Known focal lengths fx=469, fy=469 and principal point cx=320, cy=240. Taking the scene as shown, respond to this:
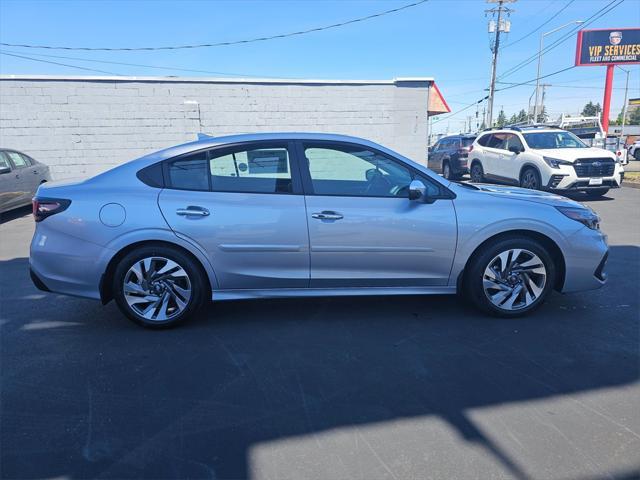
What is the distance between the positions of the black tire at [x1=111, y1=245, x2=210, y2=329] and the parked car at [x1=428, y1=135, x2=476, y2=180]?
1389 centimetres

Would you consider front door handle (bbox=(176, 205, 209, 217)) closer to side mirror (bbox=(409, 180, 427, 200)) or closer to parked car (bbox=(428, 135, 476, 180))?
side mirror (bbox=(409, 180, 427, 200))

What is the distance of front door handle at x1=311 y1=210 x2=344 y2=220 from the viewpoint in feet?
12.5

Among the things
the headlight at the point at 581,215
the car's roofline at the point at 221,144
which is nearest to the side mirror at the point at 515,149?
the headlight at the point at 581,215

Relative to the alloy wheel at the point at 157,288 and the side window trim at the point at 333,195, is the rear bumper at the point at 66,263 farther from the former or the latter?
the side window trim at the point at 333,195

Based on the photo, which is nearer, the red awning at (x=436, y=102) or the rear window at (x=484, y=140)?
the red awning at (x=436, y=102)

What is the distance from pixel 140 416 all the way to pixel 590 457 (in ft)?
7.99

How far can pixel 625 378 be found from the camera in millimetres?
3113

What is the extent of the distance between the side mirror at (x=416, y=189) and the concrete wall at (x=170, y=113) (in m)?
9.78

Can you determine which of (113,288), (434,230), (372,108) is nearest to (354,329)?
(434,230)

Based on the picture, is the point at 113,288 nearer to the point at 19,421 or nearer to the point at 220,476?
the point at 19,421

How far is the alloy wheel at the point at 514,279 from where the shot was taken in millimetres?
4023

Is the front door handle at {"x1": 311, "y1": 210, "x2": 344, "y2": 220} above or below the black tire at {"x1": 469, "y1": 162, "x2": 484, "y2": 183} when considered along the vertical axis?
above

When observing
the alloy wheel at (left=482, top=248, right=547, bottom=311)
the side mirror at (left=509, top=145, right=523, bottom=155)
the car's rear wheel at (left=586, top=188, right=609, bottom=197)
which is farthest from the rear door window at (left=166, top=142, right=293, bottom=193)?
the car's rear wheel at (left=586, top=188, right=609, bottom=197)

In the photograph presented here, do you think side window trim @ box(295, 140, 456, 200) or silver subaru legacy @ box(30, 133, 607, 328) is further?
side window trim @ box(295, 140, 456, 200)
